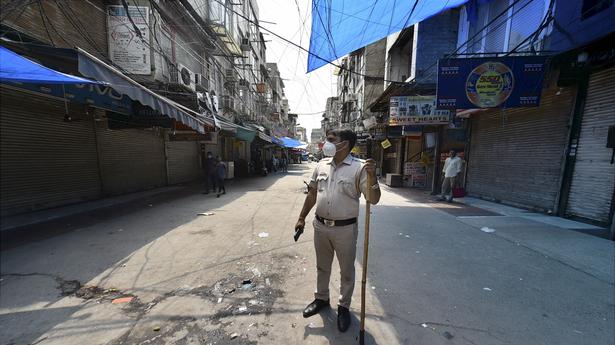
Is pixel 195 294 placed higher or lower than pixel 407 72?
lower

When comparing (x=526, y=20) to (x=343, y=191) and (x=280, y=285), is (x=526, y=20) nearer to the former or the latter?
(x=343, y=191)

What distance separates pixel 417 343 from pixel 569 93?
8200 mm

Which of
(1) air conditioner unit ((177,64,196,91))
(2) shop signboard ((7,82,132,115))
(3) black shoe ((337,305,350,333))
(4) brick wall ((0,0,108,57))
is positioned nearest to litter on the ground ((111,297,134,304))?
(3) black shoe ((337,305,350,333))

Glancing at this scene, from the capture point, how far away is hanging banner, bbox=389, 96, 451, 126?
10.3 m

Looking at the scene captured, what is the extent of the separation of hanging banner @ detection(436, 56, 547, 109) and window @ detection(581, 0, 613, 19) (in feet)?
3.46

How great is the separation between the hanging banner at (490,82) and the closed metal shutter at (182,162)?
1284 cm

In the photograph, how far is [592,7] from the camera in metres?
5.42

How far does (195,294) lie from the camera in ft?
9.81

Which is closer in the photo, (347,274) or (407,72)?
(347,274)

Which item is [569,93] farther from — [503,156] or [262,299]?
[262,299]

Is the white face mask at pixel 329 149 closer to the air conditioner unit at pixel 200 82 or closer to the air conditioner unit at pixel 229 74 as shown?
the air conditioner unit at pixel 200 82

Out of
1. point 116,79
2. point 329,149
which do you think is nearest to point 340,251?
point 329,149

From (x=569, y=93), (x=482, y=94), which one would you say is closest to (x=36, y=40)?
(x=482, y=94)

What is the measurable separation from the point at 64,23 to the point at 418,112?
13120 mm
